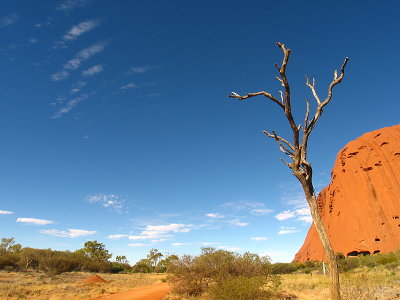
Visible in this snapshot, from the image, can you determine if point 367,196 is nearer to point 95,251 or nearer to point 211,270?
point 211,270

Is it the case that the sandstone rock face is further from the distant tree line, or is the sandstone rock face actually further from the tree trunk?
the tree trunk

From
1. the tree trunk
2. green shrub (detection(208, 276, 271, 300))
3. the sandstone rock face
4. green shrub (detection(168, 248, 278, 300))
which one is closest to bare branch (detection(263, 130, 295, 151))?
the tree trunk

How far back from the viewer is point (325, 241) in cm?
509

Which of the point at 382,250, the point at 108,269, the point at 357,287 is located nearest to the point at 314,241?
the point at 382,250

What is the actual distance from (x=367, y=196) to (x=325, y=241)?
51.2m

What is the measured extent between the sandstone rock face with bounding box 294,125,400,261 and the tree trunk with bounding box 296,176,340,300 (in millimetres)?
44911

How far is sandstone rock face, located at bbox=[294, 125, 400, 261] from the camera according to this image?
4322 centimetres

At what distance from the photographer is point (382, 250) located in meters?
41.0

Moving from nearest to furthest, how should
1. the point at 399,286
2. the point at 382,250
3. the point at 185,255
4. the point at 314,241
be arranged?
the point at 399,286 < the point at 185,255 < the point at 382,250 < the point at 314,241

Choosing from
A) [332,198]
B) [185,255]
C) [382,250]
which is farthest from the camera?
[332,198]

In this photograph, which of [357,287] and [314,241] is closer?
[357,287]

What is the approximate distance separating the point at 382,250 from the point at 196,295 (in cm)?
3683

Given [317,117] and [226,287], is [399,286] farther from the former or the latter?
[317,117]

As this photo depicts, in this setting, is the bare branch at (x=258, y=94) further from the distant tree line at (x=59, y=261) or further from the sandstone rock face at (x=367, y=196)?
the sandstone rock face at (x=367, y=196)
